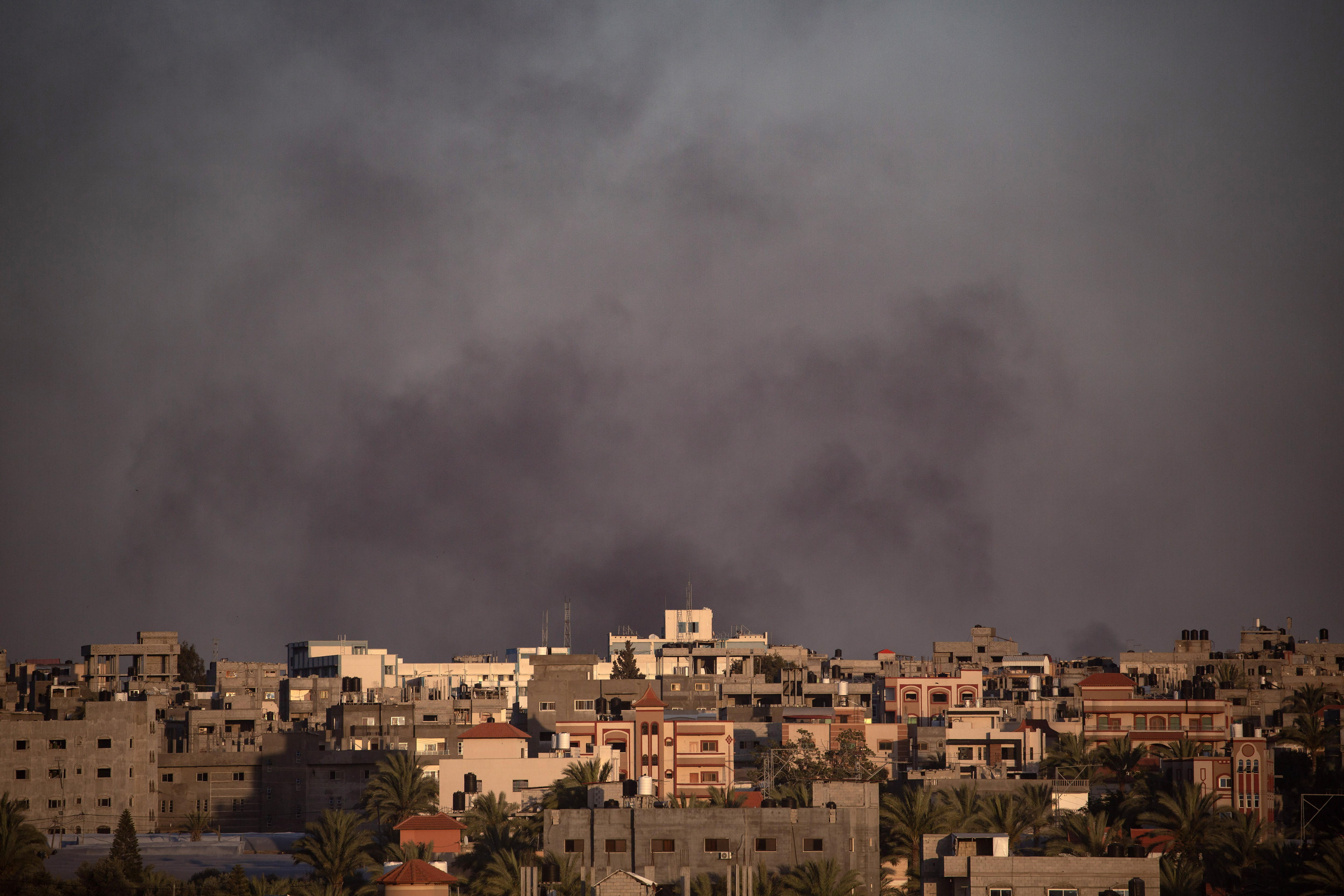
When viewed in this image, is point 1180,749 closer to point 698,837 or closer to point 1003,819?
point 1003,819

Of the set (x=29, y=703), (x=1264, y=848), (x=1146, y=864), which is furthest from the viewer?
(x=29, y=703)

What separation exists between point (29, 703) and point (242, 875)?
83448mm

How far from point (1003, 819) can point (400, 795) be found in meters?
45.6

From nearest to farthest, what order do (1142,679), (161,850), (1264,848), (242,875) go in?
(1264,848) → (242,875) → (161,850) → (1142,679)

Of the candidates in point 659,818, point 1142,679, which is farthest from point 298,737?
point 1142,679

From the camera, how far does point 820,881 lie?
9100 centimetres

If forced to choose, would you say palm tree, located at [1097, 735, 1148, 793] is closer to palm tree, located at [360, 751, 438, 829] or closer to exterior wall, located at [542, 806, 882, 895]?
exterior wall, located at [542, 806, 882, 895]

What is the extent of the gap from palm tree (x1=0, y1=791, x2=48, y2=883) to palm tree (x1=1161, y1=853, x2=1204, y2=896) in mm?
60344

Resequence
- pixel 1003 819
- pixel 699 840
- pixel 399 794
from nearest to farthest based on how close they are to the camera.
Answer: pixel 699 840
pixel 1003 819
pixel 399 794

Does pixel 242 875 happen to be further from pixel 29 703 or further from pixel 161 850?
pixel 29 703

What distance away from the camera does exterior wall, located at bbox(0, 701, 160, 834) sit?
150250 millimetres

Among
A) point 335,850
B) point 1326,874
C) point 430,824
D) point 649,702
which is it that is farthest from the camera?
point 649,702

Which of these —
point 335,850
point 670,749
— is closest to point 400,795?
point 670,749

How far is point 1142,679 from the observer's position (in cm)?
19650
